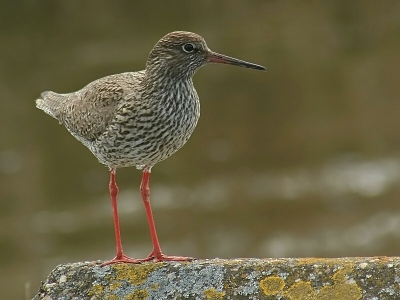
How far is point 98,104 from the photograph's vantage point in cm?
676

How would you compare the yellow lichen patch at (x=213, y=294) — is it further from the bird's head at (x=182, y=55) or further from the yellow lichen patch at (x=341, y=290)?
the bird's head at (x=182, y=55)

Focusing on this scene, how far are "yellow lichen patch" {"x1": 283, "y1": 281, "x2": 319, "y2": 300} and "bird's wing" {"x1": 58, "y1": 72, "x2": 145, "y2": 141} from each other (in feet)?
8.52

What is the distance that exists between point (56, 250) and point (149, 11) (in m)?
17.4

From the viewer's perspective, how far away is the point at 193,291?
4.46 meters

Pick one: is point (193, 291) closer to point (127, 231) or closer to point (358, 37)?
point (127, 231)

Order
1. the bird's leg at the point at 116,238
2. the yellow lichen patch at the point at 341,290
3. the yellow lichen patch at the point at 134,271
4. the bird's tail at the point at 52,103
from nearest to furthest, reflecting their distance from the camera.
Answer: the yellow lichen patch at the point at 341,290 < the yellow lichen patch at the point at 134,271 < the bird's leg at the point at 116,238 < the bird's tail at the point at 52,103

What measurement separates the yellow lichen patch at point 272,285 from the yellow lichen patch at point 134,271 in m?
0.74

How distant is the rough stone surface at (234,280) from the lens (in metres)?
4.23

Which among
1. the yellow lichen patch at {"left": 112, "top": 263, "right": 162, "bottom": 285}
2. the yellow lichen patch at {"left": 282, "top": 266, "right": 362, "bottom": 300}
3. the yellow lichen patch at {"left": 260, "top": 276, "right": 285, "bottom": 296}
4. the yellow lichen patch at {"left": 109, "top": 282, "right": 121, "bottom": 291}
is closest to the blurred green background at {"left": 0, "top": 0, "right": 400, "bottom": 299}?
the yellow lichen patch at {"left": 112, "top": 263, "right": 162, "bottom": 285}

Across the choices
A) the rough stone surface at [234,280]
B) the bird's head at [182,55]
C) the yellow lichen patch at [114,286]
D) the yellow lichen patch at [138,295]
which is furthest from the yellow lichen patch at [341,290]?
the bird's head at [182,55]

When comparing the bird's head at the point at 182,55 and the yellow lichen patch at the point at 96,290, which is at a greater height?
the bird's head at the point at 182,55

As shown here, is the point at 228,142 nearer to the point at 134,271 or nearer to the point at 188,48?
the point at 188,48

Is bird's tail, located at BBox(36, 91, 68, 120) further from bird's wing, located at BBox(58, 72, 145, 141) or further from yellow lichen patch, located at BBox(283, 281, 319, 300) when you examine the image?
yellow lichen patch, located at BBox(283, 281, 319, 300)

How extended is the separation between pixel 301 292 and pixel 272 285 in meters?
0.16
